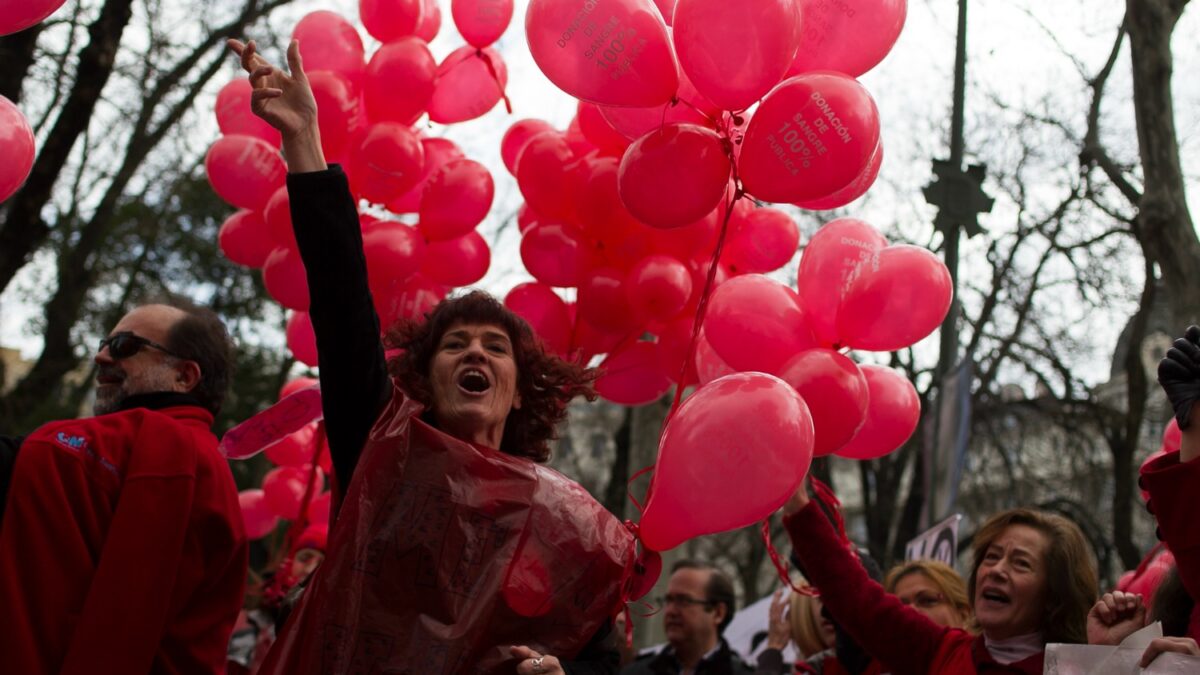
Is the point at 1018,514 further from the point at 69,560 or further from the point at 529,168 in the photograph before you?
the point at 69,560

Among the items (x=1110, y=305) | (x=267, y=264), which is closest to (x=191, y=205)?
(x=1110, y=305)

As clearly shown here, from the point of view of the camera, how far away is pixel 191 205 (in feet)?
56.6

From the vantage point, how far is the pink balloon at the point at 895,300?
342 centimetres

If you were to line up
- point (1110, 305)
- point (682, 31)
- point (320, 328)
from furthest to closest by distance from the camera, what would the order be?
point (1110, 305), point (682, 31), point (320, 328)

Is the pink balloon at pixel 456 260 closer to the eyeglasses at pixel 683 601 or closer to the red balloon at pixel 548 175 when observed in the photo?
the red balloon at pixel 548 175

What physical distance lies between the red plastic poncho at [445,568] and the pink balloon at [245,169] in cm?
209

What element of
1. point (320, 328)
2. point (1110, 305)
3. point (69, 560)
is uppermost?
point (1110, 305)

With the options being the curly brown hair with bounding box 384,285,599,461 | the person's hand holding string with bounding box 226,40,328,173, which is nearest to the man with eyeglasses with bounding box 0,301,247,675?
the curly brown hair with bounding box 384,285,599,461

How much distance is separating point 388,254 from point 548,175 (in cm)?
62

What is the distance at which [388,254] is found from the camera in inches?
166

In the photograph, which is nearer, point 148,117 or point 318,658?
point 318,658

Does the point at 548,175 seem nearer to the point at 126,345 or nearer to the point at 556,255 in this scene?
the point at 556,255

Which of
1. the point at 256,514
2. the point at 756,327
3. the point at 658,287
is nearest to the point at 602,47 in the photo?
the point at 756,327

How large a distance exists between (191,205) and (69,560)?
15.5 metres
